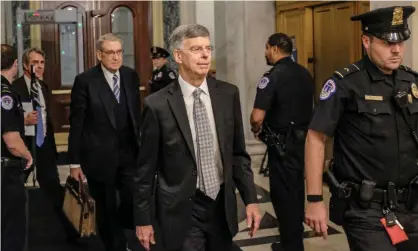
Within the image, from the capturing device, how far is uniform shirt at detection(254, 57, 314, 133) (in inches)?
152

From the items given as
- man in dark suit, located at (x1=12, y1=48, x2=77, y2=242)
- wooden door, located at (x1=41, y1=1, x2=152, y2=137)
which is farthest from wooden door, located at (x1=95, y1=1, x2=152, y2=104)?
man in dark suit, located at (x1=12, y1=48, x2=77, y2=242)

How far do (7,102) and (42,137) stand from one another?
150cm

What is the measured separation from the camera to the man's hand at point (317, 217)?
242 centimetres

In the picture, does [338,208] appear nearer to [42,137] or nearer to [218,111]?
[218,111]

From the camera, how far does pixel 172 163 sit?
2357mm

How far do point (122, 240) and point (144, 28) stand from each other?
6156 mm

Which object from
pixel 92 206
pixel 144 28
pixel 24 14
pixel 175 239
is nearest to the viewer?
pixel 175 239

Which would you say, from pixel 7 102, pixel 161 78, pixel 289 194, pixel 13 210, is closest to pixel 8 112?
pixel 7 102

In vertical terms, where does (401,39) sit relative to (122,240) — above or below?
above

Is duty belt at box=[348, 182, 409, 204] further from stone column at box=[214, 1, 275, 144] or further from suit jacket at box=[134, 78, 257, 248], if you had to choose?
stone column at box=[214, 1, 275, 144]

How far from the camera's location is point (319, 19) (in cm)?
643

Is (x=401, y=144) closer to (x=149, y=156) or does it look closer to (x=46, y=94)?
(x=149, y=156)

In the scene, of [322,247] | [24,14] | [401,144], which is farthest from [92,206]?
[24,14]

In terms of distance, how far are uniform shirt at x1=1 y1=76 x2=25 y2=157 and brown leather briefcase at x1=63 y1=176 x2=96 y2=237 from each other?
0.65m
